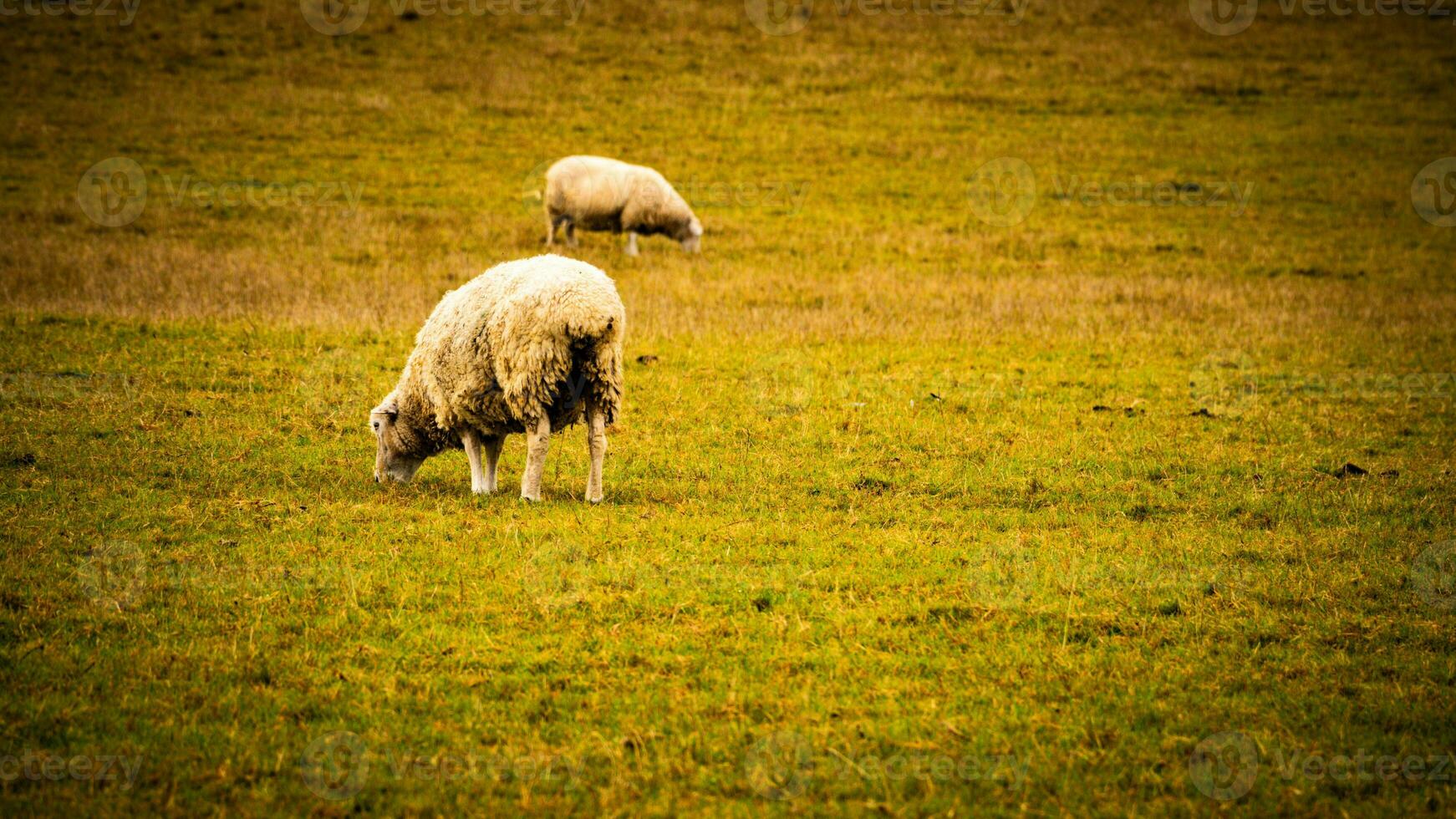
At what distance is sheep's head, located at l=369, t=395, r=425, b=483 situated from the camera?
10.7 metres

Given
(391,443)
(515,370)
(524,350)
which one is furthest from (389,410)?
(524,350)

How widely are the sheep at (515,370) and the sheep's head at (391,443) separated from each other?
0.01 metres

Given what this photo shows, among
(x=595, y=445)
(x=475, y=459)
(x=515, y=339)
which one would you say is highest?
(x=515, y=339)

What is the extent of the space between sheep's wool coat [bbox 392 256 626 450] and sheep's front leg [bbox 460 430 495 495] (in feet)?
0.33

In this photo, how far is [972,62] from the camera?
1619 inches

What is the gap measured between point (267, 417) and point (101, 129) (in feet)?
82.1

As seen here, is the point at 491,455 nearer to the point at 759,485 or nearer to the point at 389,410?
the point at 389,410

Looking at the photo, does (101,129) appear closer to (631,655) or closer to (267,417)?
(267,417)

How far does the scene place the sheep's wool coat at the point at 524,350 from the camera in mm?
9289

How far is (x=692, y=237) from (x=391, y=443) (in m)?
15.6

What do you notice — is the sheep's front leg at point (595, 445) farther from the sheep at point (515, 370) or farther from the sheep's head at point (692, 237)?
the sheep's head at point (692, 237)

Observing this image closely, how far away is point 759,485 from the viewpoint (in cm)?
1082

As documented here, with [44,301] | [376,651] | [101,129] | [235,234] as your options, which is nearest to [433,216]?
[235,234]

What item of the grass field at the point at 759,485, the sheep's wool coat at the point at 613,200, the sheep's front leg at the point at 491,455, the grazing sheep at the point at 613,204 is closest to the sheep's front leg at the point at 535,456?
the grass field at the point at 759,485
